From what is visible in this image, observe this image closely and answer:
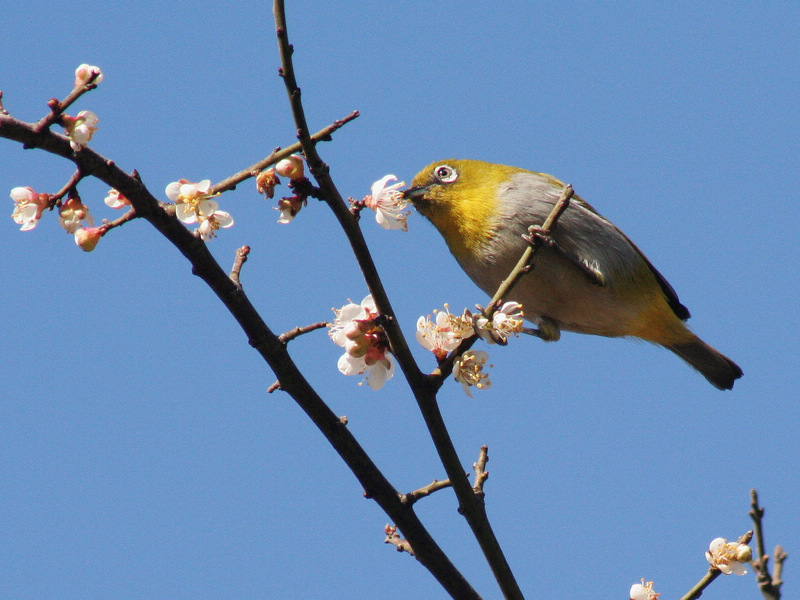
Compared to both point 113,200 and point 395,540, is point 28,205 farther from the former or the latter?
point 395,540

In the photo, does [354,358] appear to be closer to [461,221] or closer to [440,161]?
[461,221]

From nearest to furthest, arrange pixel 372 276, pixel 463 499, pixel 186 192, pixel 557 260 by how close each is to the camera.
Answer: pixel 372 276 < pixel 463 499 < pixel 186 192 < pixel 557 260

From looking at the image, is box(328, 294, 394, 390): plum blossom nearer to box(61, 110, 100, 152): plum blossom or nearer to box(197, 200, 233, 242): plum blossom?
box(197, 200, 233, 242): plum blossom

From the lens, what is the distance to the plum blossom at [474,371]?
3.15 meters

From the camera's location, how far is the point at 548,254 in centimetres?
583

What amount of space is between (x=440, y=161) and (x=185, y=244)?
4978 mm

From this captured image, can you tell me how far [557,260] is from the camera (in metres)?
5.87

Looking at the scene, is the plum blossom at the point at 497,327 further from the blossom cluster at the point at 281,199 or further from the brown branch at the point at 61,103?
the brown branch at the point at 61,103

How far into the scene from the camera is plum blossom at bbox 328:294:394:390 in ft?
9.48

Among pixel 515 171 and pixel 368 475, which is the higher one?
pixel 515 171

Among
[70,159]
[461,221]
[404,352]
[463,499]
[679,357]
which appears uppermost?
[461,221]

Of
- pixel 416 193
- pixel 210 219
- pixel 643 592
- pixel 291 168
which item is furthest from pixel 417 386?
pixel 416 193

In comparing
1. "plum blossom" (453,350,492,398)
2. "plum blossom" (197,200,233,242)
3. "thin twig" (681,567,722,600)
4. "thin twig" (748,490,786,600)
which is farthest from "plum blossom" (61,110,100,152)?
"thin twig" (681,567,722,600)

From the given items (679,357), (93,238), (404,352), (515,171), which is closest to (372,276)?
(404,352)
